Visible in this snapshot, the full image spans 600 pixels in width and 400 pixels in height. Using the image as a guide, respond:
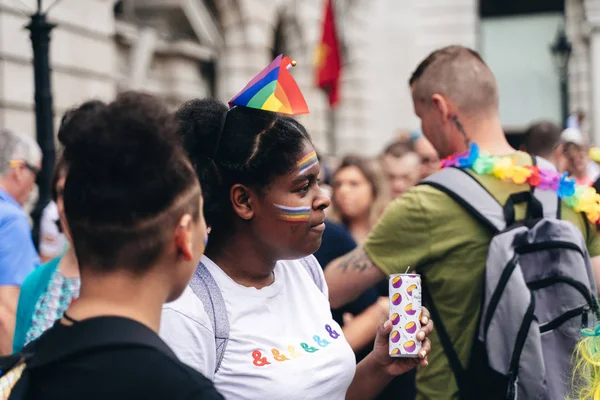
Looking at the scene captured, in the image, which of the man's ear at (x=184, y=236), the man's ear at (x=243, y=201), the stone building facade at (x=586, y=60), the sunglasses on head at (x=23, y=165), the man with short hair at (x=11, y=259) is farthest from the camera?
the stone building facade at (x=586, y=60)

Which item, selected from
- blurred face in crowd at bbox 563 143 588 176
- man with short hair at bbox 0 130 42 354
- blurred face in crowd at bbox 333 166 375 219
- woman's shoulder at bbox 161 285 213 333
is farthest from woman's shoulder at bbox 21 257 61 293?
blurred face in crowd at bbox 563 143 588 176

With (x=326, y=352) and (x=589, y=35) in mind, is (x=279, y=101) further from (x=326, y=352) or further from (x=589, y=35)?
(x=589, y=35)

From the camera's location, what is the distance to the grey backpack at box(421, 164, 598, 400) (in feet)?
9.68

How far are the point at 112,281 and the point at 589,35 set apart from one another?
21838 millimetres

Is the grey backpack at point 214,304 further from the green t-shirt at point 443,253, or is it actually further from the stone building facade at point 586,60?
the stone building facade at point 586,60

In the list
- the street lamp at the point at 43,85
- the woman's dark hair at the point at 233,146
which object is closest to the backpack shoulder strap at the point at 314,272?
the woman's dark hair at the point at 233,146

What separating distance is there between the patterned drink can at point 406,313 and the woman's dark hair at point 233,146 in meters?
0.47

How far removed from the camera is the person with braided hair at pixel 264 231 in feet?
7.77

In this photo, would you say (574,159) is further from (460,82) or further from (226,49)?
(226,49)

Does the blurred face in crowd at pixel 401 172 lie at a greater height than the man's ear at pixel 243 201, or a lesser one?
lesser

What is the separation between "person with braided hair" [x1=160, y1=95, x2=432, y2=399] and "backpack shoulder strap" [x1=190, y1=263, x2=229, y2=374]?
0.04 feet

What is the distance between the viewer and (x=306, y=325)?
2.48 meters

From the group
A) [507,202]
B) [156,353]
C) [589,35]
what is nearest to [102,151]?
[156,353]

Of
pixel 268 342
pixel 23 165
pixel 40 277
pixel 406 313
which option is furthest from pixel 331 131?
pixel 268 342
